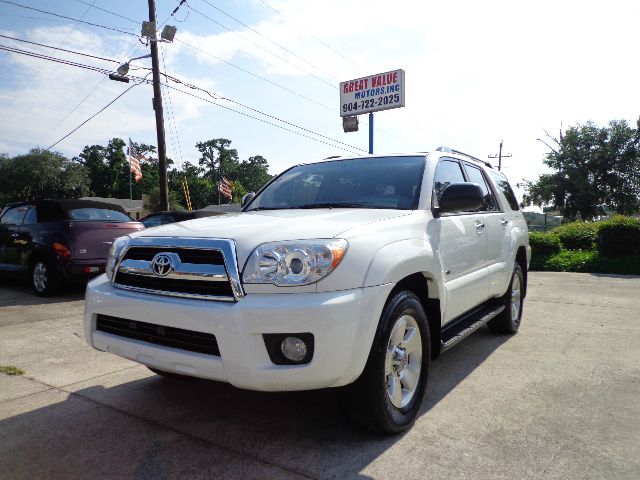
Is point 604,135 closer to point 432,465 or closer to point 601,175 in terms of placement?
point 601,175

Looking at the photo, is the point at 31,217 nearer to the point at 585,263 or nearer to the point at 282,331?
the point at 282,331

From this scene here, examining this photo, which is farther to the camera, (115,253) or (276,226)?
(115,253)

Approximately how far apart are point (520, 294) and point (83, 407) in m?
4.47

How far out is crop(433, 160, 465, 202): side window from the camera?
3.73 m

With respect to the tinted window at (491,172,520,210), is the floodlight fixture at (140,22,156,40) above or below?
above

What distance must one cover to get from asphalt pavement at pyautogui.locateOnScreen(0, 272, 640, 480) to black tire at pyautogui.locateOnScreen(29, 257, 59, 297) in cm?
288

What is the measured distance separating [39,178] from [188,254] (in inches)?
2293

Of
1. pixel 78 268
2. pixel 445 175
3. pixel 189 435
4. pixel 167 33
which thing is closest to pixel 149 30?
pixel 167 33

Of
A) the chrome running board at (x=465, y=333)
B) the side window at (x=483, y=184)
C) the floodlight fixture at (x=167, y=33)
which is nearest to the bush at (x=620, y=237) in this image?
the side window at (x=483, y=184)

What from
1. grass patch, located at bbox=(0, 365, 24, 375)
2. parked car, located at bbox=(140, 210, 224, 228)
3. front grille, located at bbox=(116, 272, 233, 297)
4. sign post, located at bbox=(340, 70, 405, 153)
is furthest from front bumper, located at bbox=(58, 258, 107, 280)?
sign post, located at bbox=(340, 70, 405, 153)

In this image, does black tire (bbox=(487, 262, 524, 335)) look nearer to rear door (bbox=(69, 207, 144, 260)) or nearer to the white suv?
the white suv

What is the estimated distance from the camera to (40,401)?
11.3ft

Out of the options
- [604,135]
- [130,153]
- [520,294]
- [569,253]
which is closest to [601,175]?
[604,135]

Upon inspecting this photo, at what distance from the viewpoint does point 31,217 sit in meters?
8.16
